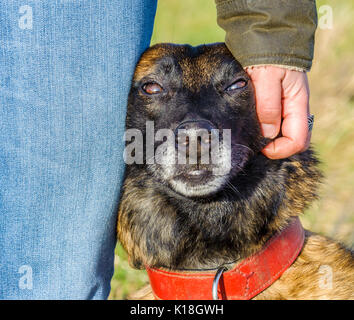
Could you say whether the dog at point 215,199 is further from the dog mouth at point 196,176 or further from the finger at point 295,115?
the finger at point 295,115

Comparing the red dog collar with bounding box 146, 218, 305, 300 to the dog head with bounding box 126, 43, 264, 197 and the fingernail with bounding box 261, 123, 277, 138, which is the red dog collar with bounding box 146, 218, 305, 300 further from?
the fingernail with bounding box 261, 123, 277, 138

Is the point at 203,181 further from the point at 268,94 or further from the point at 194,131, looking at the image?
the point at 268,94

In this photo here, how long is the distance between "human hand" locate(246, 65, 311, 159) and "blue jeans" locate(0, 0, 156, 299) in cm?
56

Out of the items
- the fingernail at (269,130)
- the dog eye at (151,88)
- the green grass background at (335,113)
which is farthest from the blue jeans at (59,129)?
the green grass background at (335,113)

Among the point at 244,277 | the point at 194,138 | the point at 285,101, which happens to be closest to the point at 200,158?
the point at 194,138

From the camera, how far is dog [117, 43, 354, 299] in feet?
7.23

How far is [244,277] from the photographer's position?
7.02 feet

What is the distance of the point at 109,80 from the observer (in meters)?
1.98

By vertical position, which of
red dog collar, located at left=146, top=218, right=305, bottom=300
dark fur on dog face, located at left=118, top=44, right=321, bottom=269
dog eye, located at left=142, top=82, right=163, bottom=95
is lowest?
red dog collar, located at left=146, top=218, right=305, bottom=300

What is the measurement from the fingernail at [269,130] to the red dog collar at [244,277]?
1.55 feet

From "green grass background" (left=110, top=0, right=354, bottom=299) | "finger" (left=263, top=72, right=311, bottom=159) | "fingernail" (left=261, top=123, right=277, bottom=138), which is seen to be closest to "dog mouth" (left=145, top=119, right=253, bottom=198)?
"fingernail" (left=261, top=123, right=277, bottom=138)

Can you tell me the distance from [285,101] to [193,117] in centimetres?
44
